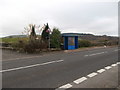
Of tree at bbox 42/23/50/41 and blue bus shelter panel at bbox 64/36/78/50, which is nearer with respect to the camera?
tree at bbox 42/23/50/41

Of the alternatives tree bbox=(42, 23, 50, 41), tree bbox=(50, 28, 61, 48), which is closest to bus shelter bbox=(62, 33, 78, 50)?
tree bbox=(50, 28, 61, 48)

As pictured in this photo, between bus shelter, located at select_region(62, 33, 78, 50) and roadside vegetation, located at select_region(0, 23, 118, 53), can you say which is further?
bus shelter, located at select_region(62, 33, 78, 50)

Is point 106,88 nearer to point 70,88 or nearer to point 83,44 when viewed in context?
point 70,88

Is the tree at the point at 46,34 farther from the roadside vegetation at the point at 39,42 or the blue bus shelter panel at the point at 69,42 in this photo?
the blue bus shelter panel at the point at 69,42

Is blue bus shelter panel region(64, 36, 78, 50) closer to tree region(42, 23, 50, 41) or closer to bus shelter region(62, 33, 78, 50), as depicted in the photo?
bus shelter region(62, 33, 78, 50)

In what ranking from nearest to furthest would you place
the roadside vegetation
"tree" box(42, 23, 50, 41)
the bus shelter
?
the roadside vegetation, "tree" box(42, 23, 50, 41), the bus shelter

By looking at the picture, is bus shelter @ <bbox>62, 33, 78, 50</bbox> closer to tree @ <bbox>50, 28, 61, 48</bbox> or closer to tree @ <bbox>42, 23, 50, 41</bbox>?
tree @ <bbox>50, 28, 61, 48</bbox>

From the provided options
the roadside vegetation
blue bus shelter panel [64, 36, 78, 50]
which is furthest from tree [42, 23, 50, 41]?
blue bus shelter panel [64, 36, 78, 50]

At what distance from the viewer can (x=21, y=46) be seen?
17141 millimetres

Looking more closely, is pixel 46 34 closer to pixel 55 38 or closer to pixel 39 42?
pixel 55 38

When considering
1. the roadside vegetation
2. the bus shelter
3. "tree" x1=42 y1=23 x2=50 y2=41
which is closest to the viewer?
the roadside vegetation

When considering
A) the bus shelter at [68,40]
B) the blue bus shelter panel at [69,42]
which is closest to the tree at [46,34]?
the bus shelter at [68,40]

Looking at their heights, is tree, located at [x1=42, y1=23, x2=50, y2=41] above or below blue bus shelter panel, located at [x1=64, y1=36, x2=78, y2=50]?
above

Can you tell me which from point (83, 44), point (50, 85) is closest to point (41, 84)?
point (50, 85)
